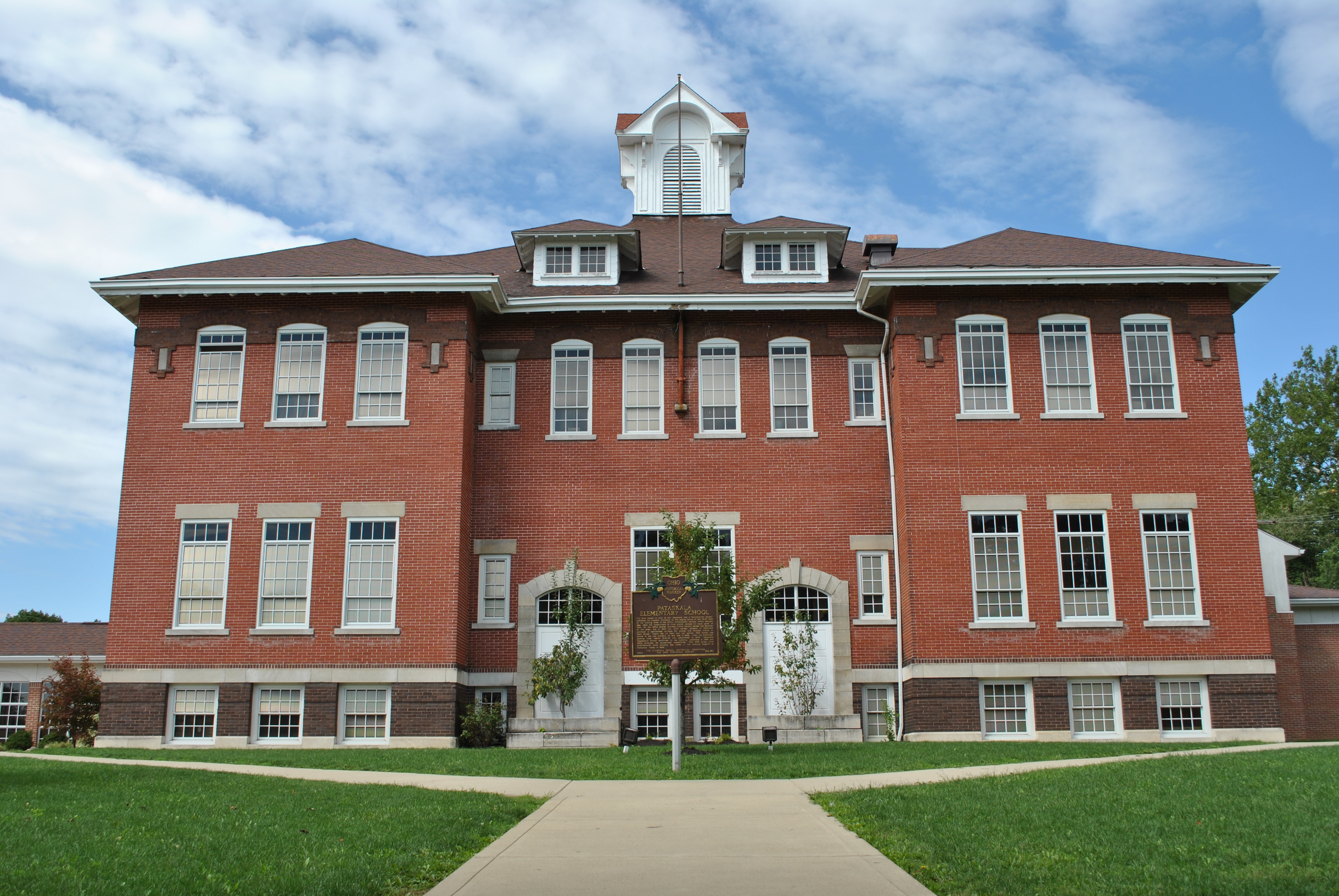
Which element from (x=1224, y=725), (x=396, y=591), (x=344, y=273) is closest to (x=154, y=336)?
(x=344, y=273)

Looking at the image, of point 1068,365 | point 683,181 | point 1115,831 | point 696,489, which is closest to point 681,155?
point 683,181

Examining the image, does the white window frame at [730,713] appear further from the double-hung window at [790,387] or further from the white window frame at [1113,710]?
the white window frame at [1113,710]

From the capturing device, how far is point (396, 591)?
77.0ft

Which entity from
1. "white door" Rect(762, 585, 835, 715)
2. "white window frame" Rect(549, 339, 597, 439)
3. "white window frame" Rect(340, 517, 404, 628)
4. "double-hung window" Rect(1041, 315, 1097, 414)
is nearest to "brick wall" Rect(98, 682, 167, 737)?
"white window frame" Rect(340, 517, 404, 628)

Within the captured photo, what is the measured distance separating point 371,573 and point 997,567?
13288 mm

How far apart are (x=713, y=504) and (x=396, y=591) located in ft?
23.5

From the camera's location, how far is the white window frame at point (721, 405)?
25.3m

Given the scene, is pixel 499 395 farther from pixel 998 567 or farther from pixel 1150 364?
pixel 1150 364

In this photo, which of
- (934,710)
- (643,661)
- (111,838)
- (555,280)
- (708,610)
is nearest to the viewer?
(111,838)

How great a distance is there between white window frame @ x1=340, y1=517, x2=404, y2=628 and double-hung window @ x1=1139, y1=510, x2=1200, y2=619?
51.6ft

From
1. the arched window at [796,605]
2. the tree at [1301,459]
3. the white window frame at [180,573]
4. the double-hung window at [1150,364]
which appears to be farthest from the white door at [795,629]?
the tree at [1301,459]

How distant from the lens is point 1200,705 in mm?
22812

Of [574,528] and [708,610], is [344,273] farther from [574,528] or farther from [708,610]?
[708,610]

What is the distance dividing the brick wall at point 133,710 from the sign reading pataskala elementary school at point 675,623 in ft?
40.0
